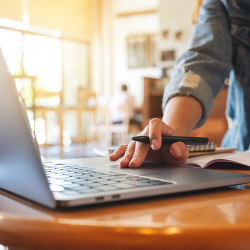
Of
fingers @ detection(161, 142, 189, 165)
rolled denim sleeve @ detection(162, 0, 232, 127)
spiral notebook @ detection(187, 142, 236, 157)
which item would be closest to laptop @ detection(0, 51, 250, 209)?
fingers @ detection(161, 142, 189, 165)

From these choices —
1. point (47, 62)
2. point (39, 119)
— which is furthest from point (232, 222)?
point (47, 62)

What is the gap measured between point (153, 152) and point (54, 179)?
24 cm

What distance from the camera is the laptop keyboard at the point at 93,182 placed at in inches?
12.8

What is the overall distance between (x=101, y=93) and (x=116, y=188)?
886 centimetres

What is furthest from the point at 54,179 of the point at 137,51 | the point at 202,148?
the point at 137,51

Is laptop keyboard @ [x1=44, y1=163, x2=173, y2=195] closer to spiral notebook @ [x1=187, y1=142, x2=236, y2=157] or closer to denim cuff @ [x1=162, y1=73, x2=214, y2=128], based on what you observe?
spiral notebook @ [x1=187, y1=142, x2=236, y2=157]

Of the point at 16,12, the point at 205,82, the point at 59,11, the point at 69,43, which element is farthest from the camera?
the point at 69,43

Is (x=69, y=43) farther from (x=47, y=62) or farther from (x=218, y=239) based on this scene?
(x=218, y=239)

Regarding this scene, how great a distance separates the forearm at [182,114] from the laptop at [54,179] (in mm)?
346

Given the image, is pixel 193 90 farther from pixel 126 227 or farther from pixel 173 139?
pixel 126 227

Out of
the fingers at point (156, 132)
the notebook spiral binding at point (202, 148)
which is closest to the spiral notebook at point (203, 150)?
the notebook spiral binding at point (202, 148)

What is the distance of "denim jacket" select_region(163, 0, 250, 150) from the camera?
34.5 inches

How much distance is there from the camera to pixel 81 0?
8.72 metres

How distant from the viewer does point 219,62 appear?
0.97 m
